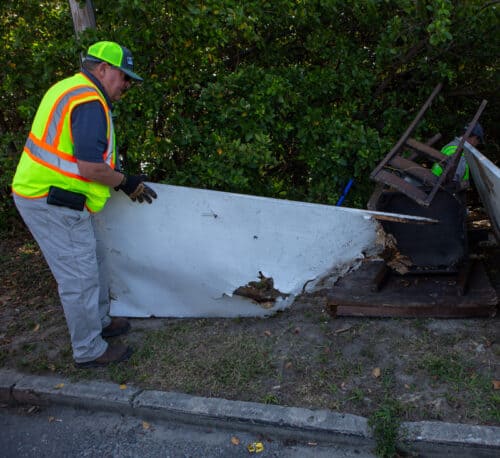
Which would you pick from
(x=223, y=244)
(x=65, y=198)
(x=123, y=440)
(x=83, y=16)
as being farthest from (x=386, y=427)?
(x=83, y=16)

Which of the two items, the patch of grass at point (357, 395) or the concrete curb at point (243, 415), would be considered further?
the patch of grass at point (357, 395)

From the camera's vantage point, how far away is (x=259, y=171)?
4.21 meters

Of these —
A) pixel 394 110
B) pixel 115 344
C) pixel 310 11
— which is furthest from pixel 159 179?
pixel 394 110

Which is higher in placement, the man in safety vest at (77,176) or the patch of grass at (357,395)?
the man in safety vest at (77,176)

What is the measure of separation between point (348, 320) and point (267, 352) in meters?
0.64

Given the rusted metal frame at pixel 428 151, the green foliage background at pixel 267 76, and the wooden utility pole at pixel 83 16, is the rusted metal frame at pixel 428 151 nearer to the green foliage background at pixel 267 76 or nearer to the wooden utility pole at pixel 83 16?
the green foliage background at pixel 267 76

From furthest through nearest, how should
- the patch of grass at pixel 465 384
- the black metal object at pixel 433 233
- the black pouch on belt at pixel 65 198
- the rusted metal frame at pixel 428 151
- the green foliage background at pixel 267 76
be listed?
the green foliage background at pixel 267 76 → the rusted metal frame at pixel 428 151 → the black metal object at pixel 433 233 → the black pouch on belt at pixel 65 198 → the patch of grass at pixel 465 384

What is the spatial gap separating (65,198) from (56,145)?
0.32 m

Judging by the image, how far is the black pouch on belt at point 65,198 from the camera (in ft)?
10.6

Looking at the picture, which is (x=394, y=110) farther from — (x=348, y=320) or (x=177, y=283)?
(x=177, y=283)

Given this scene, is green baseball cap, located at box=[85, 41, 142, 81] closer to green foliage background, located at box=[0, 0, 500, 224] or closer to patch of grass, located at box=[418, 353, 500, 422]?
green foliage background, located at box=[0, 0, 500, 224]

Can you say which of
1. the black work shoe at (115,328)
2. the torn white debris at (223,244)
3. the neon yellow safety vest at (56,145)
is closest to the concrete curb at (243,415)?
the black work shoe at (115,328)

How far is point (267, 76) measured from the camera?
4.21 m

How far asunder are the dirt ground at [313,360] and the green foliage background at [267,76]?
1.24 meters
